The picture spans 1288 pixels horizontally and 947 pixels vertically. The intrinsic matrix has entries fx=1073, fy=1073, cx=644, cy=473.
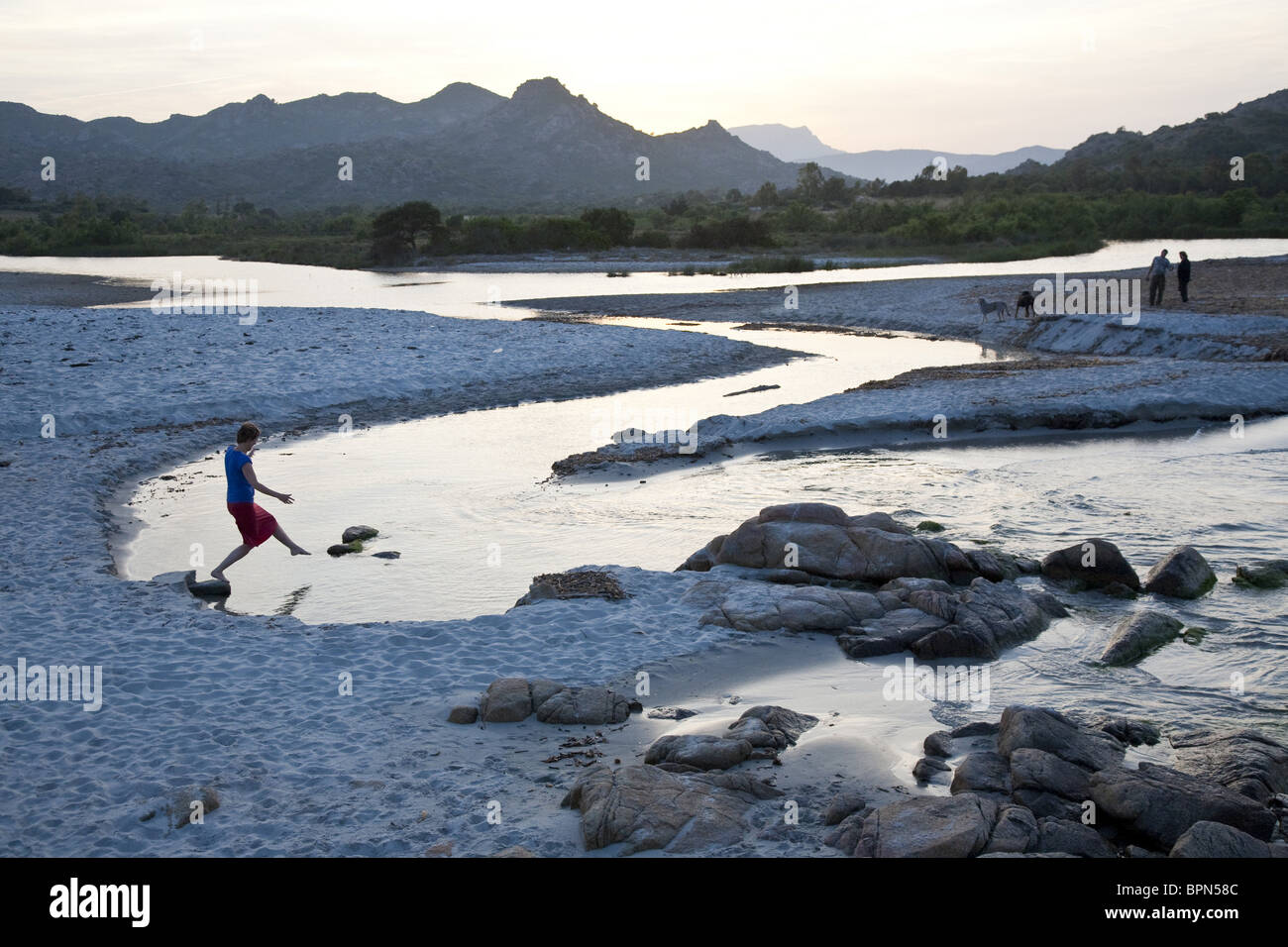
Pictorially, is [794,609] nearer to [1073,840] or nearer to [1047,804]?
[1047,804]

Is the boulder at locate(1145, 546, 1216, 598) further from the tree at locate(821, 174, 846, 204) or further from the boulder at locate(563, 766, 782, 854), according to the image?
the tree at locate(821, 174, 846, 204)

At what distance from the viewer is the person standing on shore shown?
28.3 meters

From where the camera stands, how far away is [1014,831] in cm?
520

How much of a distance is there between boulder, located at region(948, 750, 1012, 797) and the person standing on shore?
2573 cm

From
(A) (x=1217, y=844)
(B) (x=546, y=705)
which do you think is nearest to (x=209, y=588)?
(B) (x=546, y=705)

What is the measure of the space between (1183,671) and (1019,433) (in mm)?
9779

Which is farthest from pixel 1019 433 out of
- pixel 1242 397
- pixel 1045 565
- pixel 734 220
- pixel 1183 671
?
pixel 734 220

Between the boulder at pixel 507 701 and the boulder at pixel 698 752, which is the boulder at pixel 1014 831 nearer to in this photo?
the boulder at pixel 698 752

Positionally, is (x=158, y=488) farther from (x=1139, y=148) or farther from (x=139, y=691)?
(x=1139, y=148)

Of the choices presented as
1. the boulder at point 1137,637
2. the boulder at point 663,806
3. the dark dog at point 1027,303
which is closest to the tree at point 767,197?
the dark dog at point 1027,303

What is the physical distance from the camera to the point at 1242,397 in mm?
18469

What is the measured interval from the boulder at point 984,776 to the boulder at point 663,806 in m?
1.01
